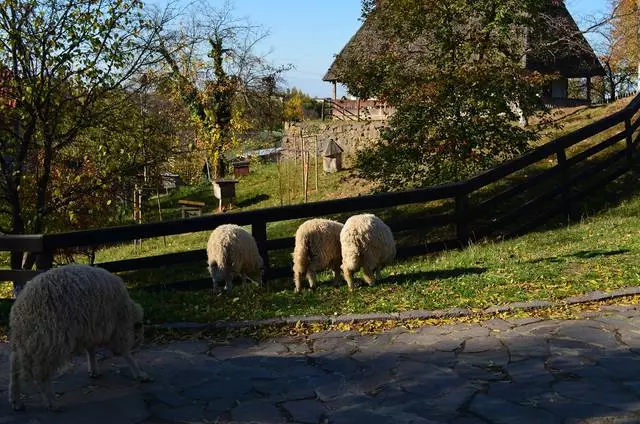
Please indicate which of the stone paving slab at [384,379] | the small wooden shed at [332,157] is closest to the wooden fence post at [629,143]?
the stone paving slab at [384,379]

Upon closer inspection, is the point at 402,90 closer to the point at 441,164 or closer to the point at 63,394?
the point at 441,164

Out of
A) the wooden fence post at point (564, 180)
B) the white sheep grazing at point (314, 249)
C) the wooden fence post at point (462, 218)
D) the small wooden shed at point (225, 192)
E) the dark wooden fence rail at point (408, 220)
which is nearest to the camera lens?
the dark wooden fence rail at point (408, 220)

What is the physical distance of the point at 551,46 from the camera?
2131cm

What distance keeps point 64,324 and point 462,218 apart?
22.7ft

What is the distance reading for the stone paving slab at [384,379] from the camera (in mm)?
4086

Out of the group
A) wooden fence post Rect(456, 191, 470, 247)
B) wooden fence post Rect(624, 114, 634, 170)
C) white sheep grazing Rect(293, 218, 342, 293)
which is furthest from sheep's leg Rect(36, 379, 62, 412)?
wooden fence post Rect(624, 114, 634, 170)

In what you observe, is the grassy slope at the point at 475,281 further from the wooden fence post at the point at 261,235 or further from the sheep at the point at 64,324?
the sheep at the point at 64,324

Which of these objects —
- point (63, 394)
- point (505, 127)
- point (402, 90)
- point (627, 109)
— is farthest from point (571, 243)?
point (63, 394)

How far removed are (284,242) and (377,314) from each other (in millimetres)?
2719

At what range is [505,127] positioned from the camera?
480 inches

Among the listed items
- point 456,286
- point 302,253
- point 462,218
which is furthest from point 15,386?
point 462,218

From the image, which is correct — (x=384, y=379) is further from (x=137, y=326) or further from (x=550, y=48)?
(x=550, y=48)

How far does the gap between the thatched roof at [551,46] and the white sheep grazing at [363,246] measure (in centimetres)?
579

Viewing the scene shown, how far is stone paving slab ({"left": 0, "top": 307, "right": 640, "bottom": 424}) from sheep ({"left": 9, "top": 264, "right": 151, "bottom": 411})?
24cm
